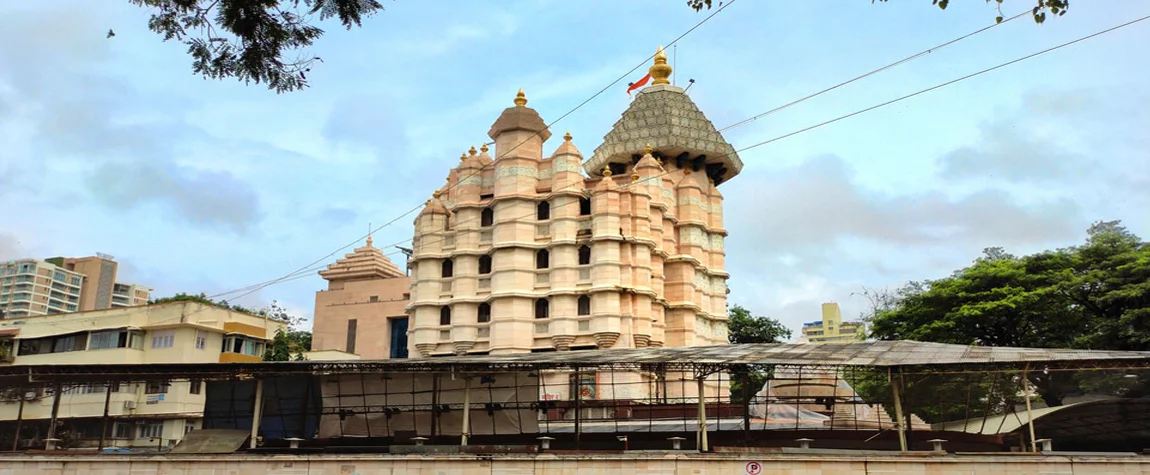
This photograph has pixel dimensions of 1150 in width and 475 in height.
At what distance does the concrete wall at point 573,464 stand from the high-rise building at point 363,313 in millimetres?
39260

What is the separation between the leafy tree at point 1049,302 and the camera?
39.0 meters

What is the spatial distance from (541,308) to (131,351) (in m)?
20.8

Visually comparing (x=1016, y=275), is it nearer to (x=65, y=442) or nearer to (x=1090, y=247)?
(x=1090, y=247)

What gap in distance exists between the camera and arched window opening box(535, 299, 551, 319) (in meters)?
46.3

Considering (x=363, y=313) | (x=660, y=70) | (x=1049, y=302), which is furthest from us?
(x=363, y=313)

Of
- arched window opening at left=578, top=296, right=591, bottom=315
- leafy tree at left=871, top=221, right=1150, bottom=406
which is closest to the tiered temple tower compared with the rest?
arched window opening at left=578, top=296, right=591, bottom=315

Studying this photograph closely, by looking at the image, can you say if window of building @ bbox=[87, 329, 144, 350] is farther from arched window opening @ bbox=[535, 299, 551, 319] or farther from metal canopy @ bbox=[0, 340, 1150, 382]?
arched window opening @ bbox=[535, 299, 551, 319]

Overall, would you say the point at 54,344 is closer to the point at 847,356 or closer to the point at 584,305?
the point at 584,305

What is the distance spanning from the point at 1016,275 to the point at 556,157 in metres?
23.8

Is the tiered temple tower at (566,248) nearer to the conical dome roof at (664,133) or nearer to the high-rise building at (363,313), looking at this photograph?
the conical dome roof at (664,133)

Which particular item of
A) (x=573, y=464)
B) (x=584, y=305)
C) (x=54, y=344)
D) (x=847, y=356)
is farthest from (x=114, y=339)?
(x=847, y=356)

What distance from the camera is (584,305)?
45469 millimetres

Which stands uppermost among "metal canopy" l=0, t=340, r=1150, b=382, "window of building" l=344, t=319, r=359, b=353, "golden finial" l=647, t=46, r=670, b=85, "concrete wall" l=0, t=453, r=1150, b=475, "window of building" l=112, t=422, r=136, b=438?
"golden finial" l=647, t=46, r=670, b=85

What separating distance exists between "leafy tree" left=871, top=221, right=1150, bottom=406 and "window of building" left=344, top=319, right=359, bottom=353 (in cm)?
3789
